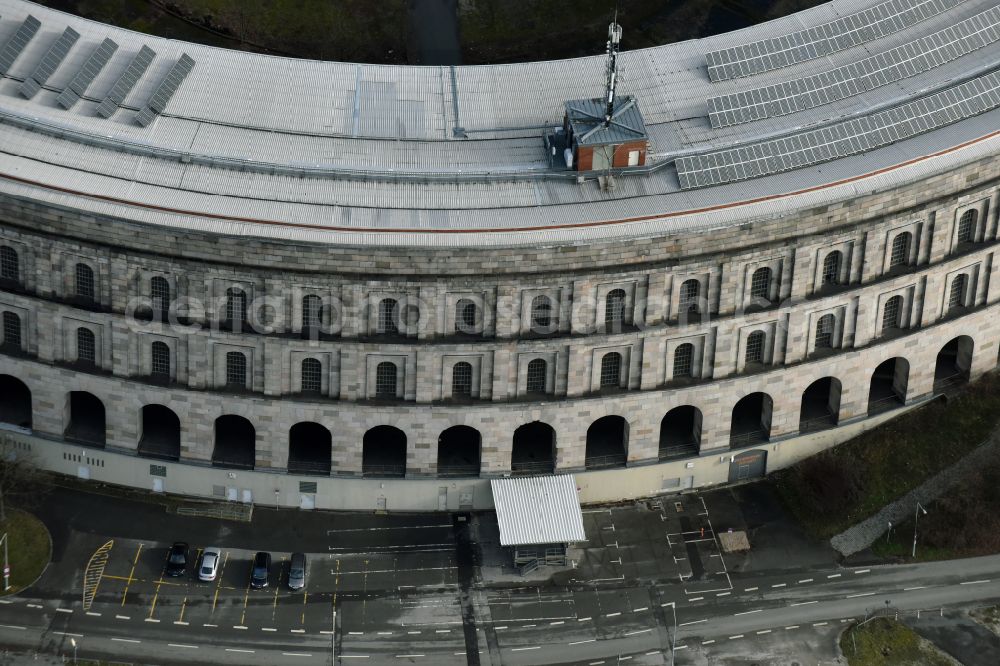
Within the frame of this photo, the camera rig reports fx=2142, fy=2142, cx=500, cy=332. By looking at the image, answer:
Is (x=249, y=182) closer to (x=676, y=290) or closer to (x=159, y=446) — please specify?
(x=159, y=446)

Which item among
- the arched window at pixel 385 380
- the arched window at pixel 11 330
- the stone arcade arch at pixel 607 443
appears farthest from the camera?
the stone arcade arch at pixel 607 443

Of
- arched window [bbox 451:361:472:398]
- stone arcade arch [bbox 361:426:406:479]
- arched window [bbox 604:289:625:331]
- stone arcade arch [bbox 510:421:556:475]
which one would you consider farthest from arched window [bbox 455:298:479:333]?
stone arcade arch [bbox 510:421:556:475]

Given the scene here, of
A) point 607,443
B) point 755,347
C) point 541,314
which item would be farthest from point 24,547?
point 755,347

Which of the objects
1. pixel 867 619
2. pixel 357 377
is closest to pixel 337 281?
pixel 357 377

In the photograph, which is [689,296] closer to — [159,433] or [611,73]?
[611,73]

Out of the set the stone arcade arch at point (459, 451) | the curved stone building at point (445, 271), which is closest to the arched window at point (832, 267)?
the curved stone building at point (445, 271)

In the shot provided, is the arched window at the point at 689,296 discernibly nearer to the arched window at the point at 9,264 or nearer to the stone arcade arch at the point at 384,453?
the stone arcade arch at the point at 384,453

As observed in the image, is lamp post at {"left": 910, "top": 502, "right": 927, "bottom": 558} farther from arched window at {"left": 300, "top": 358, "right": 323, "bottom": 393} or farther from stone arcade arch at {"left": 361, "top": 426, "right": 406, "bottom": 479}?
arched window at {"left": 300, "top": 358, "right": 323, "bottom": 393}
